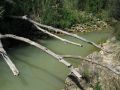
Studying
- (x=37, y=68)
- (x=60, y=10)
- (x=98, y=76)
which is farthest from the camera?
(x=60, y=10)

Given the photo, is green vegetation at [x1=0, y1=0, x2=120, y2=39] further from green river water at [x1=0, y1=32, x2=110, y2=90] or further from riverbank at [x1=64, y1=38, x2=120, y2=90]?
riverbank at [x1=64, y1=38, x2=120, y2=90]

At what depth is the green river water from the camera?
8.40 metres

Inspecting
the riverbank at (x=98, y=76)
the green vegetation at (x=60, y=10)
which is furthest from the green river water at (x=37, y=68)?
the green vegetation at (x=60, y=10)

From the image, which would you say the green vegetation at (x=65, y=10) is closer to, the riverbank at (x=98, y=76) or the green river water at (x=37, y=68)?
the green river water at (x=37, y=68)

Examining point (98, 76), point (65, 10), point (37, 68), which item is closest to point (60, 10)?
point (65, 10)

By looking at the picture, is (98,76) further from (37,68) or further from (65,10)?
(65,10)

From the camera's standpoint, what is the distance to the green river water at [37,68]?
8.40 meters

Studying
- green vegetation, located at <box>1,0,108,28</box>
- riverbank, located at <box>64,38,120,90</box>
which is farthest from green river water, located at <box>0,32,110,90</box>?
green vegetation, located at <box>1,0,108,28</box>

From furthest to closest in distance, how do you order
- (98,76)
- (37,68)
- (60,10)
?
1. (60,10)
2. (37,68)
3. (98,76)

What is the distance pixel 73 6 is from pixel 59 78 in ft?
15.9

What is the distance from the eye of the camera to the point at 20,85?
837cm

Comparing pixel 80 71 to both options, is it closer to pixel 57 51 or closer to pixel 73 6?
pixel 57 51

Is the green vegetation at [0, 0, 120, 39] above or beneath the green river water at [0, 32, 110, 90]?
above

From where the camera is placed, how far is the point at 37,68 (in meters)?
9.23
